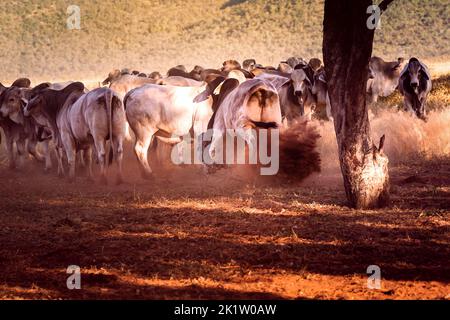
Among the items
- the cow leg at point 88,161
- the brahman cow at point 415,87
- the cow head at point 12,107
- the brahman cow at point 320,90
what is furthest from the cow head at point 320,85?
the cow head at point 12,107

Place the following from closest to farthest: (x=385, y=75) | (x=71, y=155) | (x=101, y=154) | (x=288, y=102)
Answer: (x=101, y=154) < (x=71, y=155) < (x=288, y=102) < (x=385, y=75)

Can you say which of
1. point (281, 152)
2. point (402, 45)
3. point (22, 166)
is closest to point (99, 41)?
point (402, 45)

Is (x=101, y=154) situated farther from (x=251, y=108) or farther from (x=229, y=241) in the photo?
(x=229, y=241)

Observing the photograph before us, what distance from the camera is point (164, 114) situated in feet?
49.9

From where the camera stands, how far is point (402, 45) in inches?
2352

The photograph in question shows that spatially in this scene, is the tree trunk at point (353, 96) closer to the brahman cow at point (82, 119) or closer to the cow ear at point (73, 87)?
the brahman cow at point (82, 119)

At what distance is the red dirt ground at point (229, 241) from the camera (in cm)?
694

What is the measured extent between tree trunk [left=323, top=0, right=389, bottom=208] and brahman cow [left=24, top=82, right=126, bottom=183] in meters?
5.50

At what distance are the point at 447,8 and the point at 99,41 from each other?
3037 cm

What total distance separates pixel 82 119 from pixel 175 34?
56900 millimetres

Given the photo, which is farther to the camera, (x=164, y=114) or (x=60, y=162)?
(x=60, y=162)

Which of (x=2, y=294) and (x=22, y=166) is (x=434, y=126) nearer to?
(x=22, y=166)

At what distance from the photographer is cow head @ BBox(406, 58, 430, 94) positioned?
20.0m

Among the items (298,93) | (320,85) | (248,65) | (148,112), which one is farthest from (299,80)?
(248,65)
